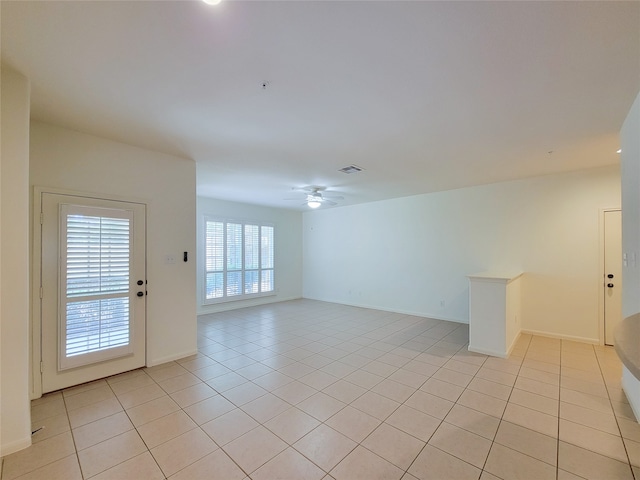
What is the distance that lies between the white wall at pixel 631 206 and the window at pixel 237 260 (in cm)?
654

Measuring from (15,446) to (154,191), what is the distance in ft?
8.53

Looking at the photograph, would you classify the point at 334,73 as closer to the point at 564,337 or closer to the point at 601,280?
the point at 601,280

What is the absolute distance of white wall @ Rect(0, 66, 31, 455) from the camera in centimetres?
197

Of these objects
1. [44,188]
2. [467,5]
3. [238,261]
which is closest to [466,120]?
[467,5]

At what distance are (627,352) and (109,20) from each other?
8.50ft

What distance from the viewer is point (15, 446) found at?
2.03 m

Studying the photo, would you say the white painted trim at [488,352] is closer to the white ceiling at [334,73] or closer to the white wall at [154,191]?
the white ceiling at [334,73]

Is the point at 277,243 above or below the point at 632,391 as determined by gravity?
above

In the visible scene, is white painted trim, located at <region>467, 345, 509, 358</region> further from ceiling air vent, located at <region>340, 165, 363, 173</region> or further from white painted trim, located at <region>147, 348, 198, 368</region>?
white painted trim, located at <region>147, 348, 198, 368</region>

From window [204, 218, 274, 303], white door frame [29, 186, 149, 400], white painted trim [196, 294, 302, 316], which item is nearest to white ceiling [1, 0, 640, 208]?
white door frame [29, 186, 149, 400]

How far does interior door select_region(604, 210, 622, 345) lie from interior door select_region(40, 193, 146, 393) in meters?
6.41

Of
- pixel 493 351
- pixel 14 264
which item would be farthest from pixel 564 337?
pixel 14 264

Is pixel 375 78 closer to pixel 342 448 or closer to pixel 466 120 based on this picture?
pixel 466 120

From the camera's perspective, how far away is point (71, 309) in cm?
289
